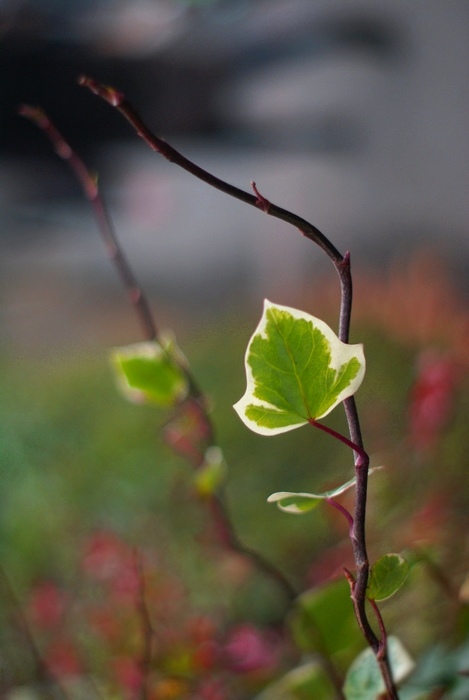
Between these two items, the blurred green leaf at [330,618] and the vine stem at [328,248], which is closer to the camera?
the vine stem at [328,248]

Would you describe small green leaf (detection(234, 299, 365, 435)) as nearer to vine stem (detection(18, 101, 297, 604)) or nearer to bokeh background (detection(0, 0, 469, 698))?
vine stem (detection(18, 101, 297, 604))

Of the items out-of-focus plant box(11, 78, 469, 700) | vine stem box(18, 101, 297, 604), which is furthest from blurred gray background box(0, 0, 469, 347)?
vine stem box(18, 101, 297, 604)

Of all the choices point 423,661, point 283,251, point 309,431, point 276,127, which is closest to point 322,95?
point 276,127

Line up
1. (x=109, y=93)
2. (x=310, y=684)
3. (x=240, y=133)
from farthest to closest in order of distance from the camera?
(x=240, y=133) < (x=310, y=684) < (x=109, y=93)

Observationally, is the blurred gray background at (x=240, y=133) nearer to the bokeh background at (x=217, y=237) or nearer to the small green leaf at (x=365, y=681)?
the bokeh background at (x=217, y=237)

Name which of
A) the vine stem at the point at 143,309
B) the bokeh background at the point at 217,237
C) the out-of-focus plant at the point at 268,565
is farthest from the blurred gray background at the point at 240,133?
the vine stem at the point at 143,309

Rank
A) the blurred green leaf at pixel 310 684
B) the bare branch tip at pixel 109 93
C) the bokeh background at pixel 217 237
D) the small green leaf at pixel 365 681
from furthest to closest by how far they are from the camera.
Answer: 1. the bokeh background at pixel 217 237
2. the blurred green leaf at pixel 310 684
3. the small green leaf at pixel 365 681
4. the bare branch tip at pixel 109 93

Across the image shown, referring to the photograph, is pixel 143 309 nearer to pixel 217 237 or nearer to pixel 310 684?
pixel 310 684

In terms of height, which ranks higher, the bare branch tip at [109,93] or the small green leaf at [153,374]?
the bare branch tip at [109,93]

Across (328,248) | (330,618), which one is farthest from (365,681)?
(328,248)
